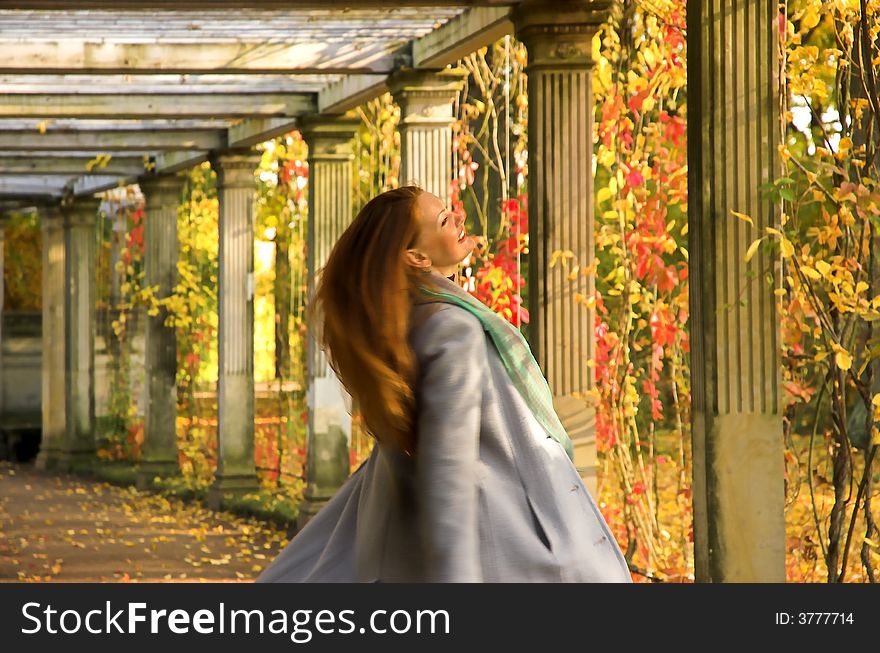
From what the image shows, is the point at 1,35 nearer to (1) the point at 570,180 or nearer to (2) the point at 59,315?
(1) the point at 570,180

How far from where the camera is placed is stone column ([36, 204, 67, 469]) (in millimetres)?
19844

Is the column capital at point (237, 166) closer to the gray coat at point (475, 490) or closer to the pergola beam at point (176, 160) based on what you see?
the pergola beam at point (176, 160)

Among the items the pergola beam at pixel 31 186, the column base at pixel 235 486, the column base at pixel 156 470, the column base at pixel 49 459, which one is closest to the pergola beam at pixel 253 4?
the column base at pixel 235 486

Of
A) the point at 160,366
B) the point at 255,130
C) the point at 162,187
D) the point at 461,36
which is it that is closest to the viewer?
the point at 461,36

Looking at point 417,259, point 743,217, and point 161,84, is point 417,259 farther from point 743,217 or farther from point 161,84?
point 161,84

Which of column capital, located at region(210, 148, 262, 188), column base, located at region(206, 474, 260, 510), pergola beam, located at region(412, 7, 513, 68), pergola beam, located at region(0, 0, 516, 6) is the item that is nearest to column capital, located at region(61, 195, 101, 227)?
column capital, located at region(210, 148, 262, 188)

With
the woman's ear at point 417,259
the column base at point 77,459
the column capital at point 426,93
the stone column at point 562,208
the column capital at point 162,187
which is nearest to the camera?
the woman's ear at point 417,259

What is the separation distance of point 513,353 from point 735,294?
2.40 meters

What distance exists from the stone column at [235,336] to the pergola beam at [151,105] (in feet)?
7.46

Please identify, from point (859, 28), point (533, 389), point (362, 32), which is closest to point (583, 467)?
point (859, 28)

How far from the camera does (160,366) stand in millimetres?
16984

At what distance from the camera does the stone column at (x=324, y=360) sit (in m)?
12.2

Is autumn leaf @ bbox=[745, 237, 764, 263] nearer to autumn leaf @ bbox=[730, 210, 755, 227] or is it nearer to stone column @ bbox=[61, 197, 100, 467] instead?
autumn leaf @ bbox=[730, 210, 755, 227]

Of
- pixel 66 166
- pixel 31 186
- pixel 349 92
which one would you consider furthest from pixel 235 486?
pixel 31 186
